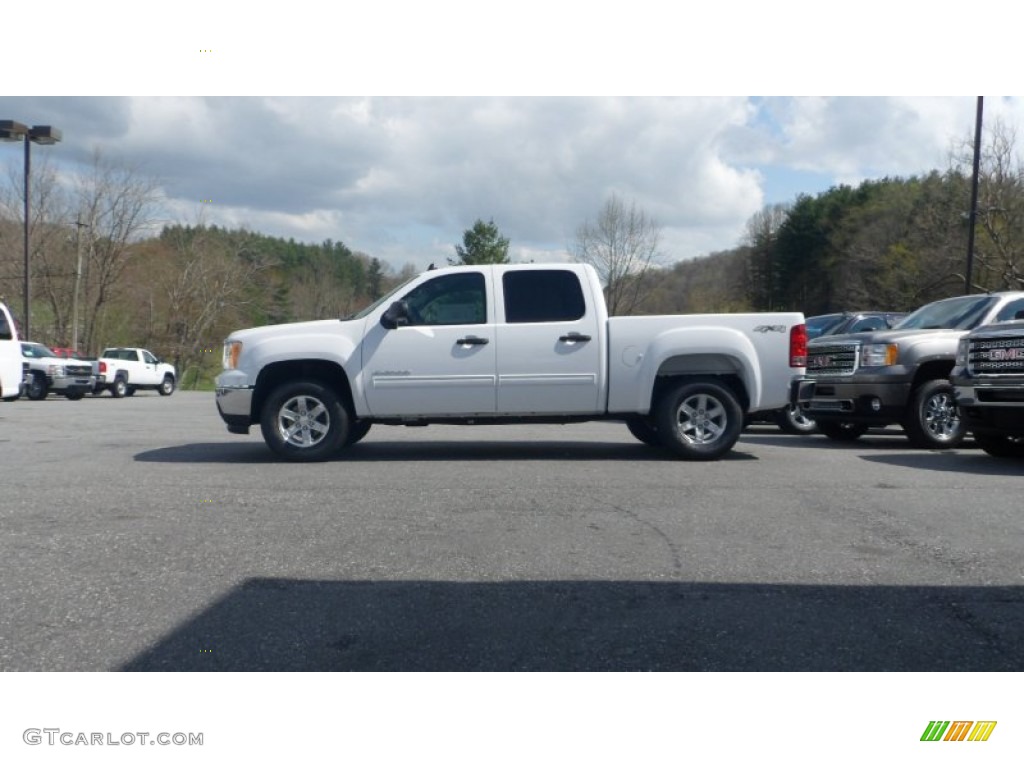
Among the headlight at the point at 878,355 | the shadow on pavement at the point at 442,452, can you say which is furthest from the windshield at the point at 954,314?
the shadow on pavement at the point at 442,452

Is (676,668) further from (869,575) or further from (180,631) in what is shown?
(180,631)

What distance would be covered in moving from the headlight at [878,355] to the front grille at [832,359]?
0.41ft

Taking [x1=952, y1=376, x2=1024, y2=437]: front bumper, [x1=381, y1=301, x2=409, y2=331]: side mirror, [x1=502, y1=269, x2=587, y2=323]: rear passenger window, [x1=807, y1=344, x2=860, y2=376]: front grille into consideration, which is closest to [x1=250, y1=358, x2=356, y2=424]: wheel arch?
[x1=381, y1=301, x2=409, y2=331]: side mirror

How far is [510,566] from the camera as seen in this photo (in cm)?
475

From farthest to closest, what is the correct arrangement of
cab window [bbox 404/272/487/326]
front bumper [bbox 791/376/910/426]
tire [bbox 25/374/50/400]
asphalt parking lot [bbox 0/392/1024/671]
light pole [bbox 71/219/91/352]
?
light pole [bbox 71/219/91/352] < tire [bbox 25/374/50/400] < front bumper [bbox 791/376/910/426] < cab window [bbox 404/272/487/326] < asphalt parking lot [bbox 0/392/1024/671]

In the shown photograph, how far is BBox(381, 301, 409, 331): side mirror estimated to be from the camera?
8.85 m

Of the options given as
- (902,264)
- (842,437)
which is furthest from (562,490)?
(902,264)

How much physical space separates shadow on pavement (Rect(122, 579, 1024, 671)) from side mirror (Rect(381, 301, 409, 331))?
471 centimetres

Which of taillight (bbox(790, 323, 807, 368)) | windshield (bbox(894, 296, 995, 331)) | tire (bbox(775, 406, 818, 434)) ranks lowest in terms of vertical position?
tire (bbox(775, 406, 818, 434))

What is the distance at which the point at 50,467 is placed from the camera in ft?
27.5

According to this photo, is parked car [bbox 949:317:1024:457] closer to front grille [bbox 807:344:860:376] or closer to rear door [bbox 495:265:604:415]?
front grille [bbox 807:344:860:376]

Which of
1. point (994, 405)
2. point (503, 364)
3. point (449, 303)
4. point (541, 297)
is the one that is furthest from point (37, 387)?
point (994, 405)

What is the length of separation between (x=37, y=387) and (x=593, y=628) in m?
25.7
